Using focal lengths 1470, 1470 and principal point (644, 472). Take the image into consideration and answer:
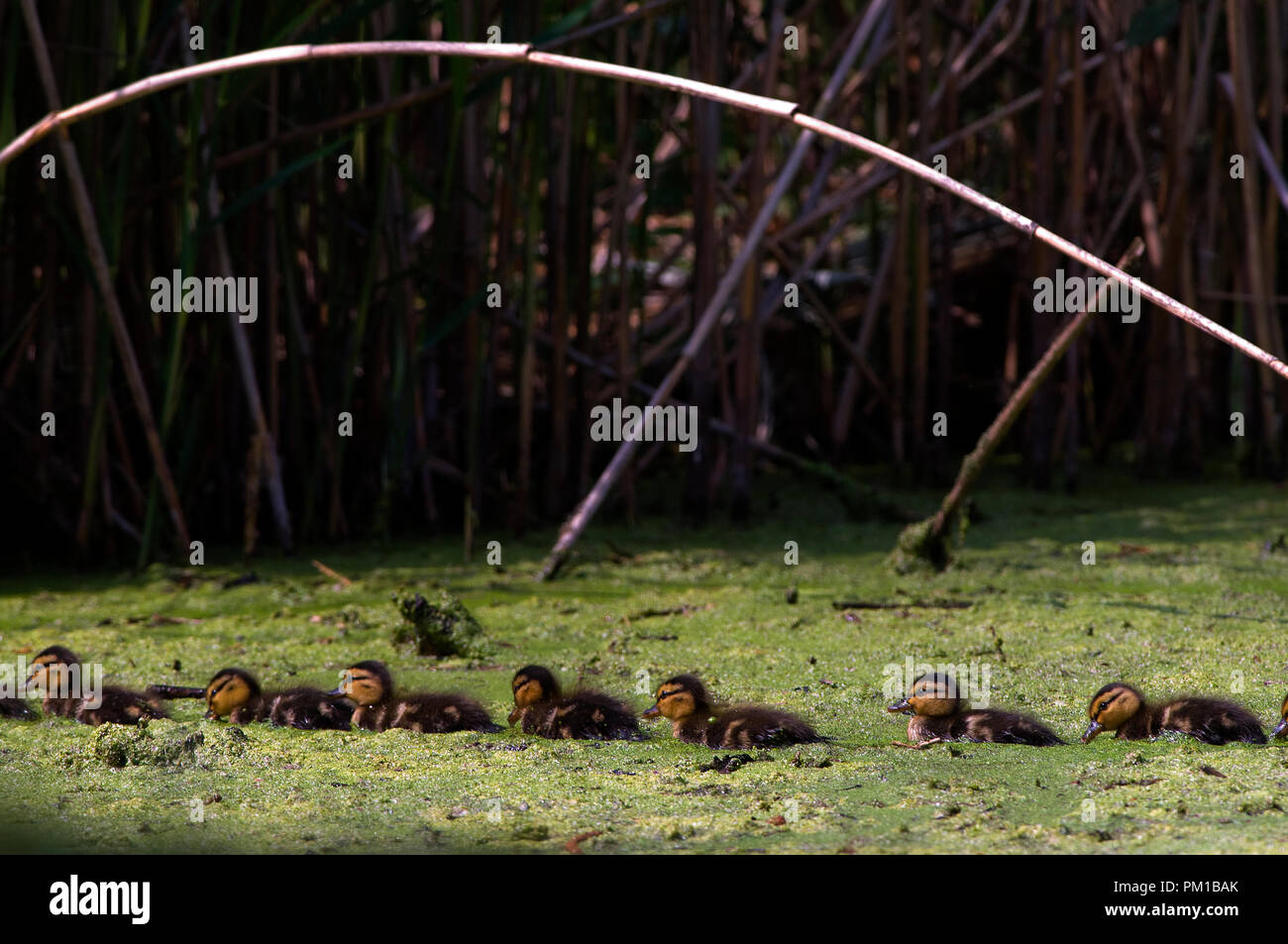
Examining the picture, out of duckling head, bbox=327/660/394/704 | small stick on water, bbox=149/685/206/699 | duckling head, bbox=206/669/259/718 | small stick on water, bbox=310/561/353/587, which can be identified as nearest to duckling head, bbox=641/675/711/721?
duckling head, bbox=327/660/394/704

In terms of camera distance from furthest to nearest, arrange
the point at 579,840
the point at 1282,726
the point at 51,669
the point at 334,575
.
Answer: the point at 334,575, the point at 51,669, the point at 1282,726, the point at 579,840

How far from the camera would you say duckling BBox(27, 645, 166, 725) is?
300 centimetres

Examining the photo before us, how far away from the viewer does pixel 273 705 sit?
304 centimetres

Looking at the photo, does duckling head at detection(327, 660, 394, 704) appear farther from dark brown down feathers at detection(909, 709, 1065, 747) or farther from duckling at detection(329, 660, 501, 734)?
dark brown down feathers at detection(909, 709, 1065, 747)

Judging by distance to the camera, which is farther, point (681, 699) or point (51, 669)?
point (51, 669)

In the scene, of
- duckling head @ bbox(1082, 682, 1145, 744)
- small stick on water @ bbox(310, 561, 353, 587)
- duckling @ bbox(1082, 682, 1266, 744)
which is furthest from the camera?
small stick on water @ bbox(310, 561, 353, 587)

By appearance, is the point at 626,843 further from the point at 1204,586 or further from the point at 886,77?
the point at 886,77

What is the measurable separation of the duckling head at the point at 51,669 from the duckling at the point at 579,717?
3.29ft

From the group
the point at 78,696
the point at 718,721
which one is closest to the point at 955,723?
the point at 718,721

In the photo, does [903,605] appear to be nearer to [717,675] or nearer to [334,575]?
[717,675]

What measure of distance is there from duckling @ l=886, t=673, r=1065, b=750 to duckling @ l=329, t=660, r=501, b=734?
0.85 meters

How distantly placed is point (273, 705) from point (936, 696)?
1.35 m

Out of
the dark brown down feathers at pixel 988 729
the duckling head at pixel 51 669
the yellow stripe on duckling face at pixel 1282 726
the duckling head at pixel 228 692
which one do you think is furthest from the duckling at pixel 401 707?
the yellow stripe on duckling face at pixel 1282 726
